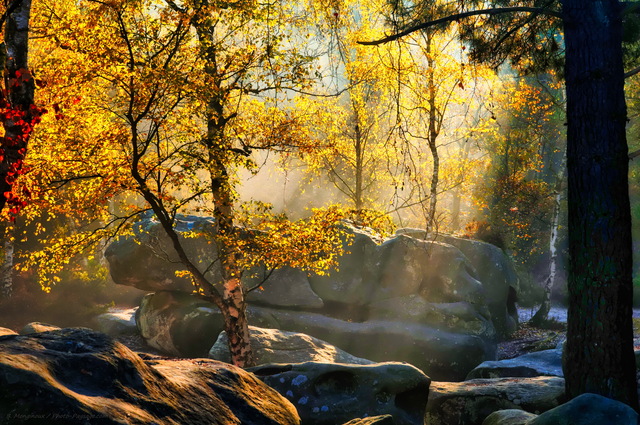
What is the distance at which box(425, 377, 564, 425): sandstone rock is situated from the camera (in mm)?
7648

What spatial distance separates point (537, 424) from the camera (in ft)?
16.3

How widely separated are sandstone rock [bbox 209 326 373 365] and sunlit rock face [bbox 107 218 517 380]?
115 inches

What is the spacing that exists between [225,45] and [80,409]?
333 inches

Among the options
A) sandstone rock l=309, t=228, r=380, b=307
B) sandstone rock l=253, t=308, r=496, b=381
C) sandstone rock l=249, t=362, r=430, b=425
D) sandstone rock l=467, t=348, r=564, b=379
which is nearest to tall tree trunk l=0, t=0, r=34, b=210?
sandstone rock l=249, t=362, r=430, b=425

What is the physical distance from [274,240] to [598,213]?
18.7 feet

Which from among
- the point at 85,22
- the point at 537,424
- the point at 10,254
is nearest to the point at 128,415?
the point at 537,424

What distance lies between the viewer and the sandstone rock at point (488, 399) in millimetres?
7648

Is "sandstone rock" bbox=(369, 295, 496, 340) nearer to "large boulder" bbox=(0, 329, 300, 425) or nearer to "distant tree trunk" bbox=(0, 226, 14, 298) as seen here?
"distant tree trunk" bbox=(0, 226, 14, 298)

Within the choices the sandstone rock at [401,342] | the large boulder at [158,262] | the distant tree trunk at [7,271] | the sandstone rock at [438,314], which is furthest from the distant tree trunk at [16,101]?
the distant tree trunk at [7,271]

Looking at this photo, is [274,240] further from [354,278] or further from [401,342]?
[354,278]

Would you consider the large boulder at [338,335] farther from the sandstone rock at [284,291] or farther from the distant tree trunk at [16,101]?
the distant tree trunk at [16,101]

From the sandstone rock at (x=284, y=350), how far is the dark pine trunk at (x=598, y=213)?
6890 millimetres

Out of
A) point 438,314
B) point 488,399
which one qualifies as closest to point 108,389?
point 488,399

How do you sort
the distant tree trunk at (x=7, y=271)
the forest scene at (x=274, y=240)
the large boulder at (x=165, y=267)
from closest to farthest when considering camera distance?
the forest scene at (x=274, y=240) < the large boulder at (x=165, y=267) < the distant tree trunk at (x=7, y=271)
